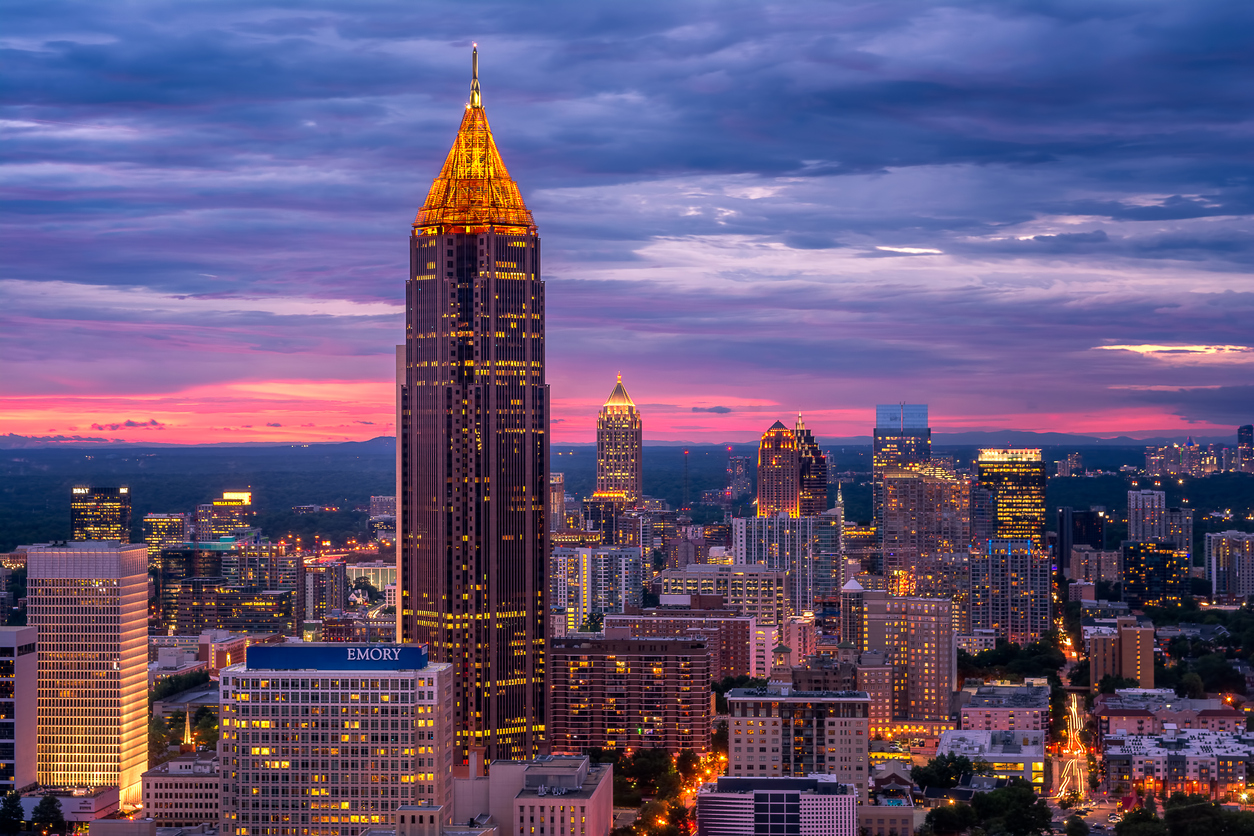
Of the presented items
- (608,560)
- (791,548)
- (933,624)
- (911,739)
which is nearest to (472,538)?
(911,739)

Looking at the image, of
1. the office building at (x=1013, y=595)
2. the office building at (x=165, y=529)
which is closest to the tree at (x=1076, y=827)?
the office building at (x=1013, y=595)

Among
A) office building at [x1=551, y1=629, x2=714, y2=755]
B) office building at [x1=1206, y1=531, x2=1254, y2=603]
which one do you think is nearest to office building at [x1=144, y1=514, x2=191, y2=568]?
office building at [x1=551, y1=629, x2=714, y2=755]

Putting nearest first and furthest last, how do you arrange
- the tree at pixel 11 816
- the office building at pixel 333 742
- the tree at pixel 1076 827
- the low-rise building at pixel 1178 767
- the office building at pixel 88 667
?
the office building at pixel 333 742
the tree at pixel 1076 827
the tree at pixel 11 816
the office building at pixel 88 667
the low-rise building at pixel 1178 767

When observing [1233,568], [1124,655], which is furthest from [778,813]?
[1233,568]

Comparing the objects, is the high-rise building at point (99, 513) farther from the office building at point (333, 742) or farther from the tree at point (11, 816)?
the office building at point (333, 742)

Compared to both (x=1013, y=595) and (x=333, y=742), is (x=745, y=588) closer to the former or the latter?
(x=1013, y=595)

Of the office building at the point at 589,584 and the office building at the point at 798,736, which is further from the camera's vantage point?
the office building at the point at 589,584

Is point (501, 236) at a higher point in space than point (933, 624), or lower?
higher

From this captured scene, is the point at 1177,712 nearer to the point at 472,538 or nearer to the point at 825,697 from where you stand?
the point at 825,697
